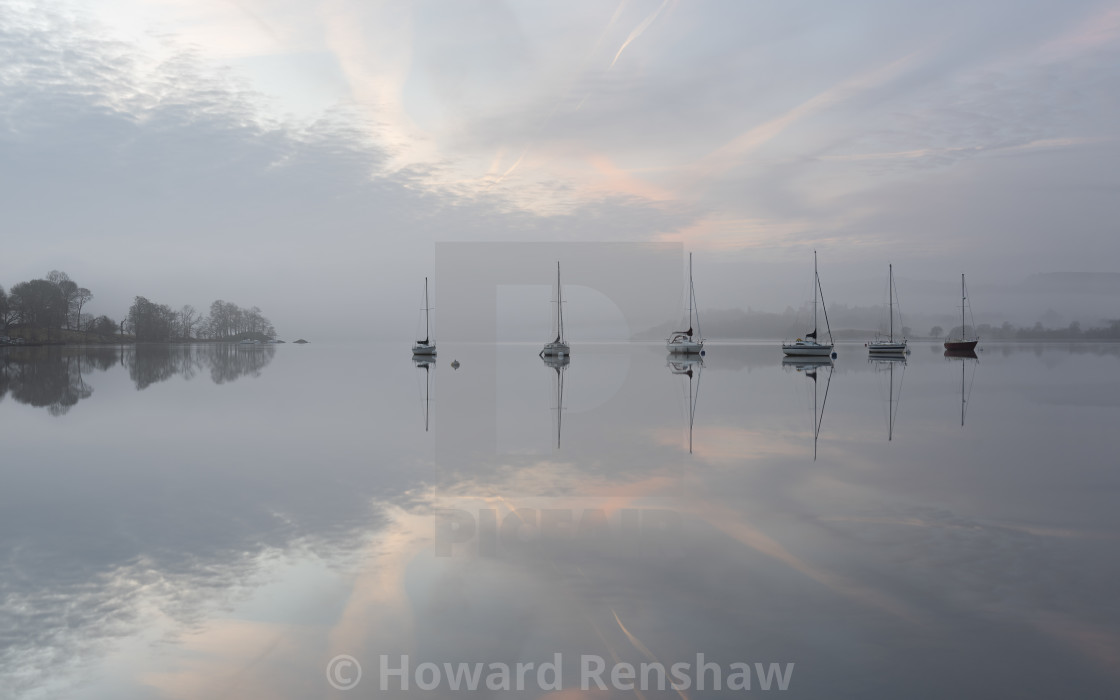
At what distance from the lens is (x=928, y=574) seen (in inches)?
323

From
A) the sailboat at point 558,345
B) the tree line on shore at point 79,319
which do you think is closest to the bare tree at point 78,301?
the tree line on shore at point 79,319

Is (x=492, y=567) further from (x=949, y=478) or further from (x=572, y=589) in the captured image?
(x=949, y=478)

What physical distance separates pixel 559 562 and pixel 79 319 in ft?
587

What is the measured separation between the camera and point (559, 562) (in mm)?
8789

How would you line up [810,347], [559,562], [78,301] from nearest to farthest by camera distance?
[559,562] < [810,347] < [78,301]

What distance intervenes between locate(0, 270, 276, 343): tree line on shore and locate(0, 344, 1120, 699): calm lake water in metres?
140

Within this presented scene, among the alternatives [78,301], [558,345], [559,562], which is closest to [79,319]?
[78,301]

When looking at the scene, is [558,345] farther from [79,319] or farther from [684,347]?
[79,319]

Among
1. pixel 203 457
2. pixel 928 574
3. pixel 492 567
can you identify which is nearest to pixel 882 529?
pixel 928 574

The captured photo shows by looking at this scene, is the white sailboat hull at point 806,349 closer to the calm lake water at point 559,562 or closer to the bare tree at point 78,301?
the calm lake water at point 559,562

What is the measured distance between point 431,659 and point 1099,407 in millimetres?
32784

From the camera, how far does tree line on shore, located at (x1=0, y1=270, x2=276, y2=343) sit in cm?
12962

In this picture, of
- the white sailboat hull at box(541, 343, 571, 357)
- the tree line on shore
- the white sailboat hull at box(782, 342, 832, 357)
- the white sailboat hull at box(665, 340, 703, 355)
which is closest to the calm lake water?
the white sailboat hull at box(541, 343, 571, 357)

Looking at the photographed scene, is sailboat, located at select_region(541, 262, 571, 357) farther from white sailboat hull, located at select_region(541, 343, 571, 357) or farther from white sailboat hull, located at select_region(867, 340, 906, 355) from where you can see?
white sailboat hull, located at select_region(867, 340, 906, 355)
